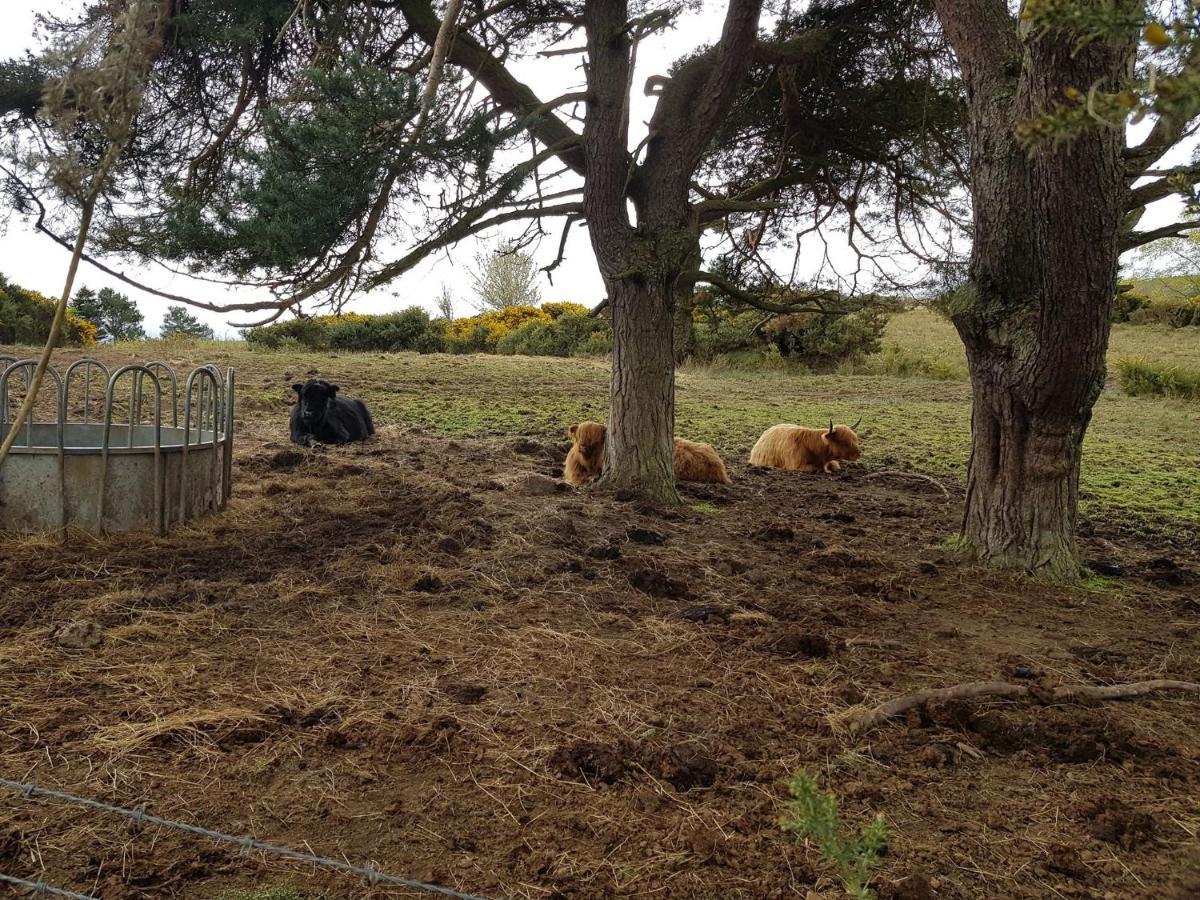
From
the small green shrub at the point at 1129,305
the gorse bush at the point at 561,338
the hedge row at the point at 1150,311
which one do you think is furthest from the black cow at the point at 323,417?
the small green shrub at the point at 1129,305

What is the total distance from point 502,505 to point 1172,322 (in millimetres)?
31546

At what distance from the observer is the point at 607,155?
722cm

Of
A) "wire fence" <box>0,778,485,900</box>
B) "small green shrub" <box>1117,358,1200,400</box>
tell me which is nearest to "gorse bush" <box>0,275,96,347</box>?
"wire fence" <box>0,778,485,900</box>

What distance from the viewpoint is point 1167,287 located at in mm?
25875

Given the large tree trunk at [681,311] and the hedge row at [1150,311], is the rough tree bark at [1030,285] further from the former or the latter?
the hedge row at [1150,311]

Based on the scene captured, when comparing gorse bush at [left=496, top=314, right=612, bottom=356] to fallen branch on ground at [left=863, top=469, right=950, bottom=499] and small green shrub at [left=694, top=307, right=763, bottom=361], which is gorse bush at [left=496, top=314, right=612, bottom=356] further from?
fallen branch on ground at [left=863, top=469, right=950, bottom=499]

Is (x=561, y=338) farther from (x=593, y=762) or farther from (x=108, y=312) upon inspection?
(x=593, y=762)

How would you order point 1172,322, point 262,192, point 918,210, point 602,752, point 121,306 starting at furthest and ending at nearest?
point 1172,322
point 121,306
point 918,210
point 262,192
point 602,752

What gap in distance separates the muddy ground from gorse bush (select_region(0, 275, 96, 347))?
15895 mm

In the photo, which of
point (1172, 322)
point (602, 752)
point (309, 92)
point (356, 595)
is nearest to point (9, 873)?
point (602, 752)

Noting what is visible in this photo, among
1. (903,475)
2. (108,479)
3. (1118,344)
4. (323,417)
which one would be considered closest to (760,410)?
(903,475)

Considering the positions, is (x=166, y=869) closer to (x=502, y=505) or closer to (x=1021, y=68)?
(x=502, y=505)

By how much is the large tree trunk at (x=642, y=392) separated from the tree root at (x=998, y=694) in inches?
165

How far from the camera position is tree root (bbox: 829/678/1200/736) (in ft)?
10.5
